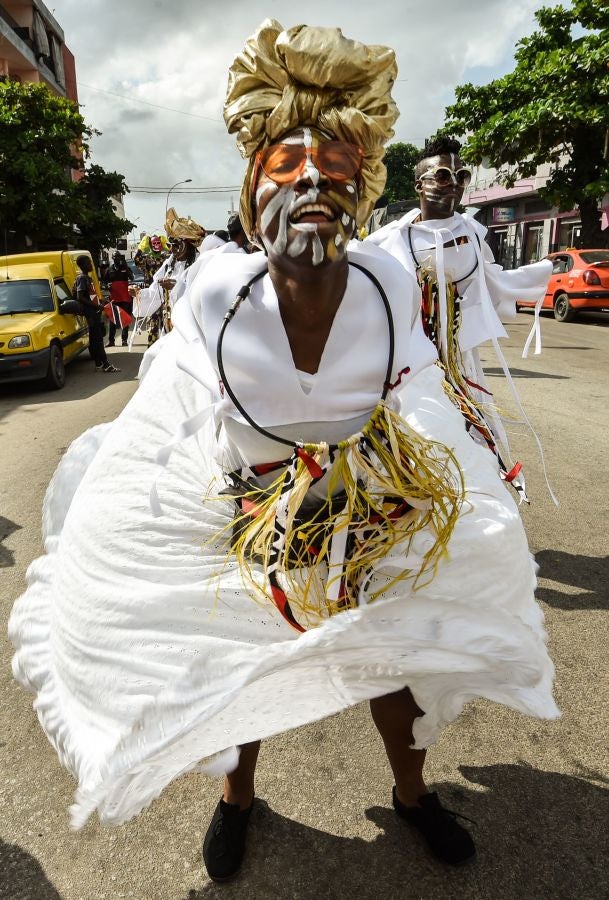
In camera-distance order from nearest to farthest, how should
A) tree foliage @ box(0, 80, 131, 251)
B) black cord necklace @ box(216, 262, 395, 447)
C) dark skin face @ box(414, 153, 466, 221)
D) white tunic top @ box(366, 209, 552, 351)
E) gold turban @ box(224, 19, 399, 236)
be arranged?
1. gold turban @ box(224, 19, 399, 236)
2. black cord necklace @ box(216, 262, 395, 447)
3. white tunic top @ box(366, 209, 552, 351)
4. dark skin face @ box(414, 153, 466, 221)
5. tree foliage @ box(0, 80, 131, 251)

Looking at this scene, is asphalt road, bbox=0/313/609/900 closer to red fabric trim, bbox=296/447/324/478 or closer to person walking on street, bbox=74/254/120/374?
red fabric trim, bbox=296/447/324/478

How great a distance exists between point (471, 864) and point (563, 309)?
52.7 feet

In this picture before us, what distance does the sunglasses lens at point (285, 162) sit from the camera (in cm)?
159

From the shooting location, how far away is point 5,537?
4.39 meters

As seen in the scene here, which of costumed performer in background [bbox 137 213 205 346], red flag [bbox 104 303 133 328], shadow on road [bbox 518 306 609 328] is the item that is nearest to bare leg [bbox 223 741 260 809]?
costumed performer in background [bbox 137 213 205 346]

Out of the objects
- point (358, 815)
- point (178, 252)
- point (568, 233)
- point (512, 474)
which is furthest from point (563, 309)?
point (358, 815)

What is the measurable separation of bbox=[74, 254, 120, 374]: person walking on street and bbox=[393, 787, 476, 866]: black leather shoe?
30.8ft

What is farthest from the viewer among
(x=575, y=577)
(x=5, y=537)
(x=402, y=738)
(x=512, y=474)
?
(x=5, y=537)

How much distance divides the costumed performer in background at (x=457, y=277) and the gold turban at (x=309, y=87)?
→ 178cm

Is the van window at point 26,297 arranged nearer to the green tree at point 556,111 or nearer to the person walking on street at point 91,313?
the person walking on street at point 91,313

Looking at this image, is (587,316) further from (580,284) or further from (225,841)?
(225,841)

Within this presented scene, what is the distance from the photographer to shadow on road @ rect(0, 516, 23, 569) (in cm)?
400

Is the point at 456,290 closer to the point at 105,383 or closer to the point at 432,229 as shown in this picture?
the point at 432,229

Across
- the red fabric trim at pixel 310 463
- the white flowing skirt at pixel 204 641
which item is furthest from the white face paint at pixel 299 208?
the white flowing skirt at pixel 204 641
